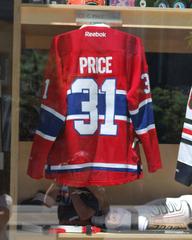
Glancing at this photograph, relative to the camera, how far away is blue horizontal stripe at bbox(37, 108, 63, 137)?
216 cm

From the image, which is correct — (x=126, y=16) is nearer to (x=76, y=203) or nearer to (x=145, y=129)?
(x=145, y=129)

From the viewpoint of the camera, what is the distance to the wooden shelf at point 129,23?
87.4 inches

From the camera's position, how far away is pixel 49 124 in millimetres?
2184

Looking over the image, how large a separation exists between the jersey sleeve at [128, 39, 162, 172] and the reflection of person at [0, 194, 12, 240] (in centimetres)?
57

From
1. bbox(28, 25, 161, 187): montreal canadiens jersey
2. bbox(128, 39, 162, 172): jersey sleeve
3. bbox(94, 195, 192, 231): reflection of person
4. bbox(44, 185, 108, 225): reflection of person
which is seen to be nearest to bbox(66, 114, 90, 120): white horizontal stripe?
bbox(28, 25, 161, 187): montreal canadiens jersey

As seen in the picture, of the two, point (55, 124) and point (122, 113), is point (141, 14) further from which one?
point (55, 124)

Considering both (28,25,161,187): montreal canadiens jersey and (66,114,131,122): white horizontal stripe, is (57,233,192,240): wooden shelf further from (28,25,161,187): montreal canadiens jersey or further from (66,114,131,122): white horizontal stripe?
(66,114,131,122): white horizontal stripe

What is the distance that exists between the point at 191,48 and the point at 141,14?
0.84 feet

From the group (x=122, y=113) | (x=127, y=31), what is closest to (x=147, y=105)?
(x=122, y=113)

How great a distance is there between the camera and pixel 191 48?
233 cm

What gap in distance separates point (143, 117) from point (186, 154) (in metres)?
0.23

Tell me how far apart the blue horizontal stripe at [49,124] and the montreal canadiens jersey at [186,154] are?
1.65 feet

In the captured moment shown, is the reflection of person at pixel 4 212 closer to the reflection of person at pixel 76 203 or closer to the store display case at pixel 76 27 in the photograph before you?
the store display case at pixel 76 27

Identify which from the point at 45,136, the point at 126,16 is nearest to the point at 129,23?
the point at 126,16
